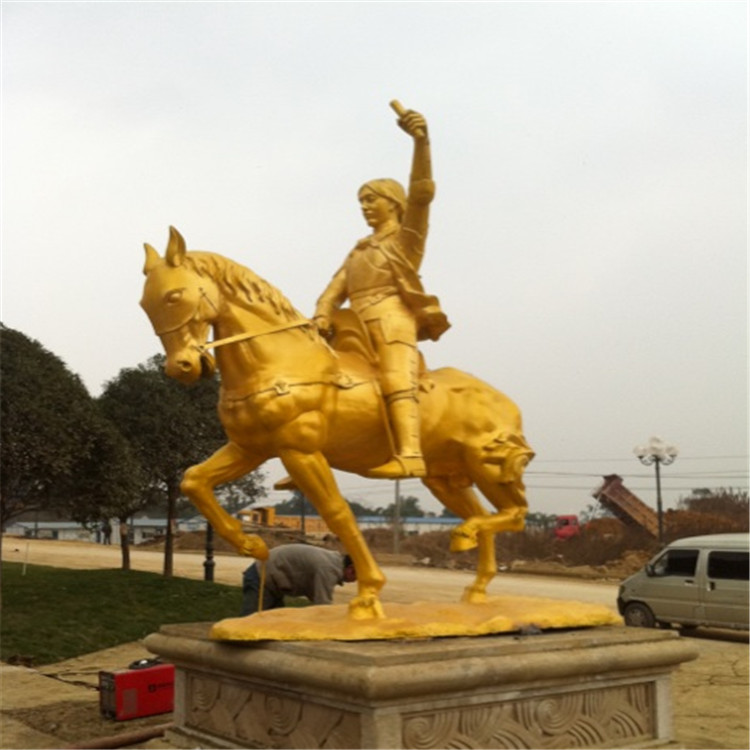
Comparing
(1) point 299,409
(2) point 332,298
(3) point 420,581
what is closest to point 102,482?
(2) point 332,298

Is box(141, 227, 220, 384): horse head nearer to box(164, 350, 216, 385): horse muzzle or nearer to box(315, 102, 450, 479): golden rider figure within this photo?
box(164, 350, 216, 385): horse muzzle

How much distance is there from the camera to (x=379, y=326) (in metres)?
5.32

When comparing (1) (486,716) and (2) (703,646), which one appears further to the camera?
(2) (703,646)

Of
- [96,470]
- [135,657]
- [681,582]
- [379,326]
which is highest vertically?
[379,326]

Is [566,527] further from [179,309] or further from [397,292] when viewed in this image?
[179,309]

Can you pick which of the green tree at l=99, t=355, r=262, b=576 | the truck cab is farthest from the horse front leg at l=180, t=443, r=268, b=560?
the truck cab

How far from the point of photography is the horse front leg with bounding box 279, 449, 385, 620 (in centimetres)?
475

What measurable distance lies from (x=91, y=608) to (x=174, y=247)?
10.1 m

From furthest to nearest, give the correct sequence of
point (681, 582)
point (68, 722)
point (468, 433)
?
point (681, 582)
point (68, 722)
point (468, 433)

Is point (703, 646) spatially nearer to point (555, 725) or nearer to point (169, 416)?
point (555, 725)

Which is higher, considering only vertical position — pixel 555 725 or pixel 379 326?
pixel 379 326

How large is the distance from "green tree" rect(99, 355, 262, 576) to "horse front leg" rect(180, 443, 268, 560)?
37.0 feet

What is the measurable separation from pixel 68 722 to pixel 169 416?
31.3 feet

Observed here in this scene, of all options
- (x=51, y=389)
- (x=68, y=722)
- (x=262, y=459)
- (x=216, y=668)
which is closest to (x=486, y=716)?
(x=216, y=668)
